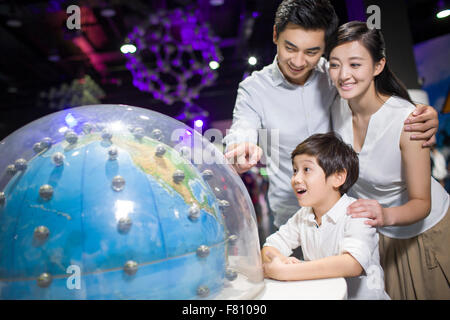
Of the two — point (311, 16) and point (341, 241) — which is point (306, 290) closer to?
point (341, 241)

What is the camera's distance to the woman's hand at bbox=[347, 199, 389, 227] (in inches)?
56.4

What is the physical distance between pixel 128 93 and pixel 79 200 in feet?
35.4

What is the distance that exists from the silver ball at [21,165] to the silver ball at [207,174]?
23.0 inches

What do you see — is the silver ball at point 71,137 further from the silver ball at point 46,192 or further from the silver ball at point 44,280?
the silver ball at point 44,280

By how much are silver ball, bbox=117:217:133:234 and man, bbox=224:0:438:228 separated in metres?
0.77

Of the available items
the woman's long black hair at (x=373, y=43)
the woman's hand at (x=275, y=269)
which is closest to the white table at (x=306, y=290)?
the woman's hand at (x=275, y=269)

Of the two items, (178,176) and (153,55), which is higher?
(153,55)

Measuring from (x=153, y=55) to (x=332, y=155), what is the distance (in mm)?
8615

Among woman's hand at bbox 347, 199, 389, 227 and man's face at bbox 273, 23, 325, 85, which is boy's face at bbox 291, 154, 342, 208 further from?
man's face at bbox 273, 23, 325, 85

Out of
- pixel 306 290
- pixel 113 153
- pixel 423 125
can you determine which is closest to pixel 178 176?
pixel 113 153

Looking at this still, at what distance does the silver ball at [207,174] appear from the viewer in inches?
52.5

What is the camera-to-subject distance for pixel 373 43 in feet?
5.63

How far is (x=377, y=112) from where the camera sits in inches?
69.1
